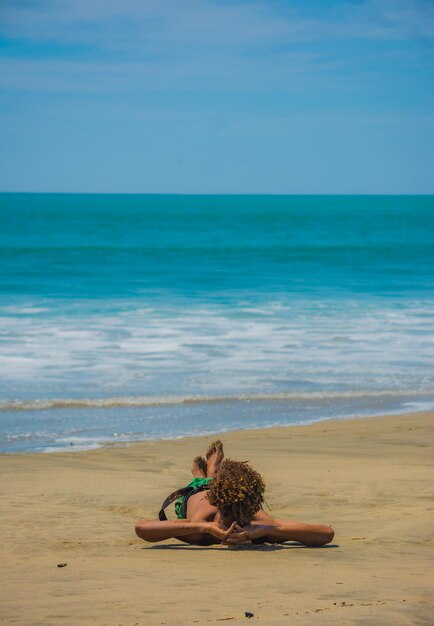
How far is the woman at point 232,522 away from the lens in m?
5.60

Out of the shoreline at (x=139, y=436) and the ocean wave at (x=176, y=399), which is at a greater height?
the ocean wave at (x=176, y=399)

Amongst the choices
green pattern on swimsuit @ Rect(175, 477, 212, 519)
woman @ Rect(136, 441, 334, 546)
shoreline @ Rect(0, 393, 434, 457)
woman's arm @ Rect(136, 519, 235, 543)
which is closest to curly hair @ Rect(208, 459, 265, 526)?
woman @ Rect(136, 441, 334, 546)

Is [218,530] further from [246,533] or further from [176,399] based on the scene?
[176,399]

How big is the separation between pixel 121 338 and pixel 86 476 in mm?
9153

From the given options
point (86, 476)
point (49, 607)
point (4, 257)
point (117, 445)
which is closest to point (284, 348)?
point (117, 445)

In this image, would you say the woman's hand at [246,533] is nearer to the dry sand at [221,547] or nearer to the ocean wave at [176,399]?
the dry sand at [221,547]

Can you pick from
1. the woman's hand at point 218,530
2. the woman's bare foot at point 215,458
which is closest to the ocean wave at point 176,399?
the woman's bare foot at point 215,458

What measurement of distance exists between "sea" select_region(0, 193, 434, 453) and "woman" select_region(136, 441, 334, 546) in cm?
394

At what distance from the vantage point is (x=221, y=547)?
228 inches

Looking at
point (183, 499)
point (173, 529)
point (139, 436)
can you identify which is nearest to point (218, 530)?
point (173, 529)

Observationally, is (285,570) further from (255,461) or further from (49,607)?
(255,461)

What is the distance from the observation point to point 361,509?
22.3ft

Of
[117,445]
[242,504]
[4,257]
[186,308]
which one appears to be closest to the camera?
[242,504]

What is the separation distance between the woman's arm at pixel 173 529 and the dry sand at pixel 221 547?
76mm
